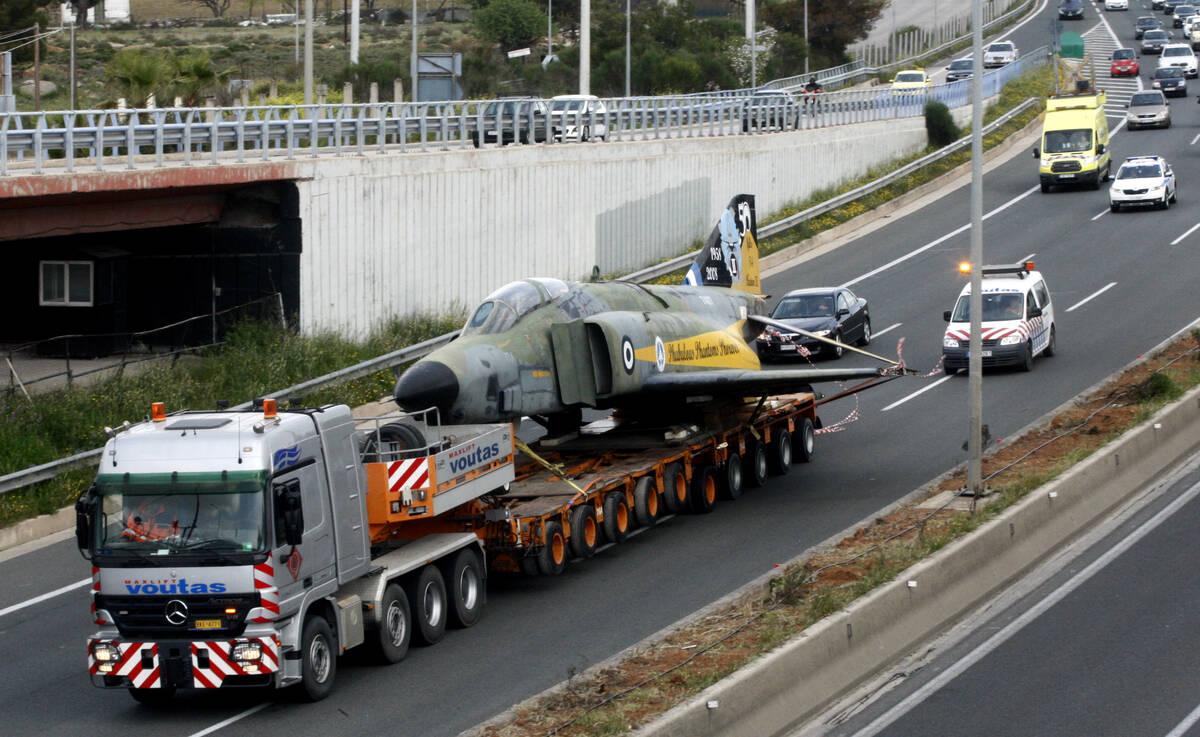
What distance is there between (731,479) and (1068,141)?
33952 mm

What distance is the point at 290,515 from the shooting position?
14844mm

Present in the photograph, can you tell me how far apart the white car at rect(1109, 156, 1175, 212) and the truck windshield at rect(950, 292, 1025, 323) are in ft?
60.9

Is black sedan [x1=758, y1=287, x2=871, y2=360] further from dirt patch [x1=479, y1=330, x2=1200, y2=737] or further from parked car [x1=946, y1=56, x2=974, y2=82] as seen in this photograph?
parked car [x1=946, y1=56, x2=974, y2=82]

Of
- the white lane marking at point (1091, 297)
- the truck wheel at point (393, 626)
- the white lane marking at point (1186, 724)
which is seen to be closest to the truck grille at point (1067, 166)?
the white lane marking at point (1091, 297)

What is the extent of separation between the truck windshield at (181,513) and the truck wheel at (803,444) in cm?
1520

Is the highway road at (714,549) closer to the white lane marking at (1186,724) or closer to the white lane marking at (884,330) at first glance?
the white lane marking at (884,330)

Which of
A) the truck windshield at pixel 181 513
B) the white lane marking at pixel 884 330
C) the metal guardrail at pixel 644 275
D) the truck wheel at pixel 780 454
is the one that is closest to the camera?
the truck windshield at pixel 181 513

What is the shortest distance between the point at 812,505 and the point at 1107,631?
7.70 metres

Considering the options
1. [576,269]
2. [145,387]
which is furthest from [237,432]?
[576,269]

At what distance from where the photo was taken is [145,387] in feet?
93.3

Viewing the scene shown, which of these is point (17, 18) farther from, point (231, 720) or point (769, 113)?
point (231, 720)

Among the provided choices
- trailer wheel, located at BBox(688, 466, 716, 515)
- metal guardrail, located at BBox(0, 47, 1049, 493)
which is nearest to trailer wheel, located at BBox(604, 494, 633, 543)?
trailer wheel, located at BBox(688, 466, 716, 515)

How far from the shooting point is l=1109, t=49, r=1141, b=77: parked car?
82.6 metres

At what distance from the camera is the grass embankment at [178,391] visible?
990 inches
